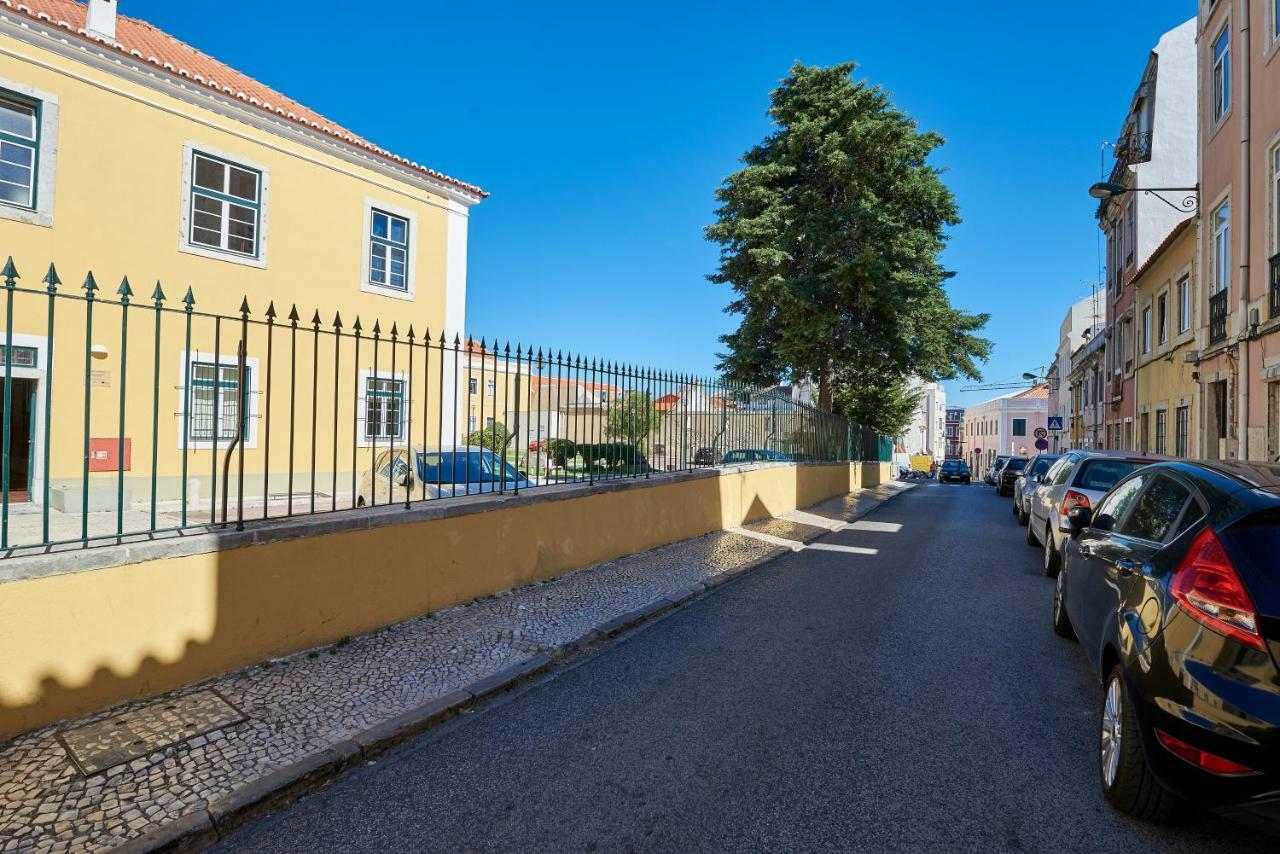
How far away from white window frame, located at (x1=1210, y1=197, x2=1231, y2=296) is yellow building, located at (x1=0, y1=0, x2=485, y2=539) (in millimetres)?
14531

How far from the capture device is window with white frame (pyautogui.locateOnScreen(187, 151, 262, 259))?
11.8 metres

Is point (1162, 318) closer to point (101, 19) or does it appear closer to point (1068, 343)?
point (101, 19)

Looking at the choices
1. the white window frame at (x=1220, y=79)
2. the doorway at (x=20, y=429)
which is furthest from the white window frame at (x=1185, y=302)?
the doorway at (x=20, y=429)

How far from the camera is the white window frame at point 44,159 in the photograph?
987 centimetres

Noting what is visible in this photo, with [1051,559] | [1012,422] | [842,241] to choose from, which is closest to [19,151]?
[1051,559]

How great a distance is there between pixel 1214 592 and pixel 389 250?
15.4 m

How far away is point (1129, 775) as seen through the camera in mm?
2725

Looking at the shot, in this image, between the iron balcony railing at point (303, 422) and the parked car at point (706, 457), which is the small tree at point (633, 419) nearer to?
the iron balcony railing at point (303, 422)

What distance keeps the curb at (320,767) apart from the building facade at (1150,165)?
21.0 metres

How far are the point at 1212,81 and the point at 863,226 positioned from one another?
306 inches

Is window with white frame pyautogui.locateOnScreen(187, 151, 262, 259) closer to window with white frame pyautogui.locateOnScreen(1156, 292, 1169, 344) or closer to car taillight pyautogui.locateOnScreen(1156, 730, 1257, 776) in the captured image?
car taillight pyautogui.locateOnScreen(1156, 730, 1257, 776)

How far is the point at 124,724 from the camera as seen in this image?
350 cm

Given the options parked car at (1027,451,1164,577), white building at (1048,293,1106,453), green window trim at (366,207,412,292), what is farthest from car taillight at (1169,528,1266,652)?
white building at (1048,293,1106,453)

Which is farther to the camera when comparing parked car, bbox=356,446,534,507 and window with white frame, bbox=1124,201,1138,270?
window with white frame, bbox=1124,201,1138,270
